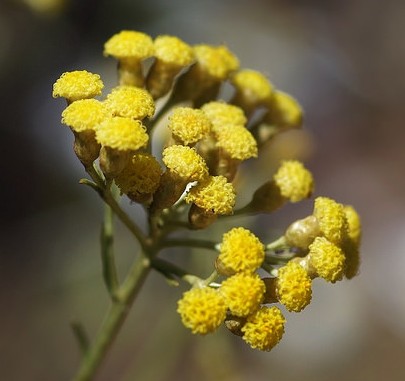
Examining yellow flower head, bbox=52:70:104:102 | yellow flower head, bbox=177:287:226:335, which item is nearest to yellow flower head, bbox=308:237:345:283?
yellow flower head, bbox=177:287:226:335

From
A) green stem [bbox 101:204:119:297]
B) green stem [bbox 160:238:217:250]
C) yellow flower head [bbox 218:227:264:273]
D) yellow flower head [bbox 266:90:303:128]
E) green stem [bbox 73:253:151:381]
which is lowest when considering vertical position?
green stem [bbox 73:253:151:381]

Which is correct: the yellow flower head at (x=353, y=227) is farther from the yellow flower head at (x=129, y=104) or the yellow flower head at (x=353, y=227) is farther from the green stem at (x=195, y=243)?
the yellow flower head at (x=129, y=104)

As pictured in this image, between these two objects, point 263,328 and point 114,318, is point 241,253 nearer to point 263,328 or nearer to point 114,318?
point 263,328

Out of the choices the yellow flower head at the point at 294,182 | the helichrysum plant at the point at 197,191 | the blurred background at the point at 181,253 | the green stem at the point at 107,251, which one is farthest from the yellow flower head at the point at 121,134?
the blurred background at the point at 181,253

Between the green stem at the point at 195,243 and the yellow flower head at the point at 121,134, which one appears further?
the green stem at the point at 195,243

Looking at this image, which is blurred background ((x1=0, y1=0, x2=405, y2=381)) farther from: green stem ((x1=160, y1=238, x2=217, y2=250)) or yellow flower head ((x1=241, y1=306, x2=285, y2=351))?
yellow flower head ((x1=241, y1=306, x2=285, y2=351))

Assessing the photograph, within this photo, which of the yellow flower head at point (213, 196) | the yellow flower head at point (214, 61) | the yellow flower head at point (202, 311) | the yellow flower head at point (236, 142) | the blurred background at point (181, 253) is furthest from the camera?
the blurred background at point (181, 253)

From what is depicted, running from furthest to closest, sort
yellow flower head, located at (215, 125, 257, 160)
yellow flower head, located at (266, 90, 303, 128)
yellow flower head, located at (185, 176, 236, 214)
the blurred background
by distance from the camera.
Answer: the blurred background < yellow flower head, located at (266, 90, 303, 128) < yellow flower head, located at (215, 125, 257, 160) < yellow flower head, located at (185, 176, 236, 214)
